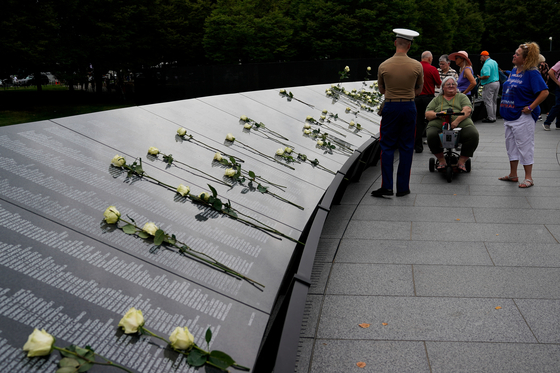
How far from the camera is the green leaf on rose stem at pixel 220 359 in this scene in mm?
1811

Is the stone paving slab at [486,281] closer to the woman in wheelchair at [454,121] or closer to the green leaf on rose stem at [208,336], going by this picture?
the green leaf on rose stem at [208,336]

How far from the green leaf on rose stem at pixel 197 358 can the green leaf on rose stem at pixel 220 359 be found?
0.03 m

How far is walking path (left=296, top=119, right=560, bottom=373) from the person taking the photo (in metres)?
3.07

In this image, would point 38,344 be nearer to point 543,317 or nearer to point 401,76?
point 543,317

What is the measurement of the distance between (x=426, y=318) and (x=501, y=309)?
58cm

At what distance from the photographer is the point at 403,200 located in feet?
21.4

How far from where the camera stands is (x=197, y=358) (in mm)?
1798

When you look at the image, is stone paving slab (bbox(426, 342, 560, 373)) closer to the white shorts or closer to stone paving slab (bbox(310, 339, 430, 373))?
stone paving slab (bbox(310, 339, 430, 373))

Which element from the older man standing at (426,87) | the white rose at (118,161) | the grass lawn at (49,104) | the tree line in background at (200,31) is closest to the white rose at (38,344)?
the white rose at (118,161)

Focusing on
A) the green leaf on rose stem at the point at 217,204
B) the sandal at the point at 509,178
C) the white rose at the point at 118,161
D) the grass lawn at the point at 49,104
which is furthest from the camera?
the grass lawn at the point at 49,104

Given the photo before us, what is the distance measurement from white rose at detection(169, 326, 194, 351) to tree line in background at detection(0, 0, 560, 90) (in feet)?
103

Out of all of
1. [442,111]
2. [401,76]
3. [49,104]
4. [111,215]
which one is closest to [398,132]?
[401,76]

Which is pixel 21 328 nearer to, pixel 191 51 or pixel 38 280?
pixel 38 280

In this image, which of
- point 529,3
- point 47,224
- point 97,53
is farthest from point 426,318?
point 529,3
